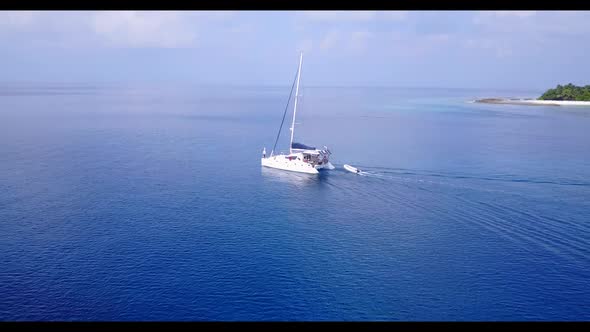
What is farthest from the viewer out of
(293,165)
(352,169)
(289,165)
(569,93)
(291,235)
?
(569,93)

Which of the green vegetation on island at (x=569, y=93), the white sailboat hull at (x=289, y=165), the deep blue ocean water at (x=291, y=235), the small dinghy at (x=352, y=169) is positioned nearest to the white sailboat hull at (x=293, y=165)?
the white sailboat hull at (x=289, y=165)

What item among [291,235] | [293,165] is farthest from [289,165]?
[291,235]

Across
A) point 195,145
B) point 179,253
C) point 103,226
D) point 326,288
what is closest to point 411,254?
point 326,288

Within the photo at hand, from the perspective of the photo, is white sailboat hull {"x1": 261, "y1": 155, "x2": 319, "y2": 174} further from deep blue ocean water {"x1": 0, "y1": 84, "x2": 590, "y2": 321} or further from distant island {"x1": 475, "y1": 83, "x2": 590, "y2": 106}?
distant island {"x1": 475, "y1": 83, "x2": 590, "y2": 106}

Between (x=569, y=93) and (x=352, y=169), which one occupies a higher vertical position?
(x=569, y=93)

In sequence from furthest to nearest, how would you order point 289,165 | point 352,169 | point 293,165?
point 289,165 → point 293,165 → point 352,169

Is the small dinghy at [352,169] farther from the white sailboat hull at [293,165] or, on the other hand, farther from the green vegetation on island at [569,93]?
the green vegetation on island at [569,93]

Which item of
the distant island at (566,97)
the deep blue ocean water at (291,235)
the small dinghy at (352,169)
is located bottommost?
the deep blue ocean water at (291,235)

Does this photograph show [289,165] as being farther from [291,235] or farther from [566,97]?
[566,97]

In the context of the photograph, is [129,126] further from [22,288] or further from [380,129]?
[22,288]
